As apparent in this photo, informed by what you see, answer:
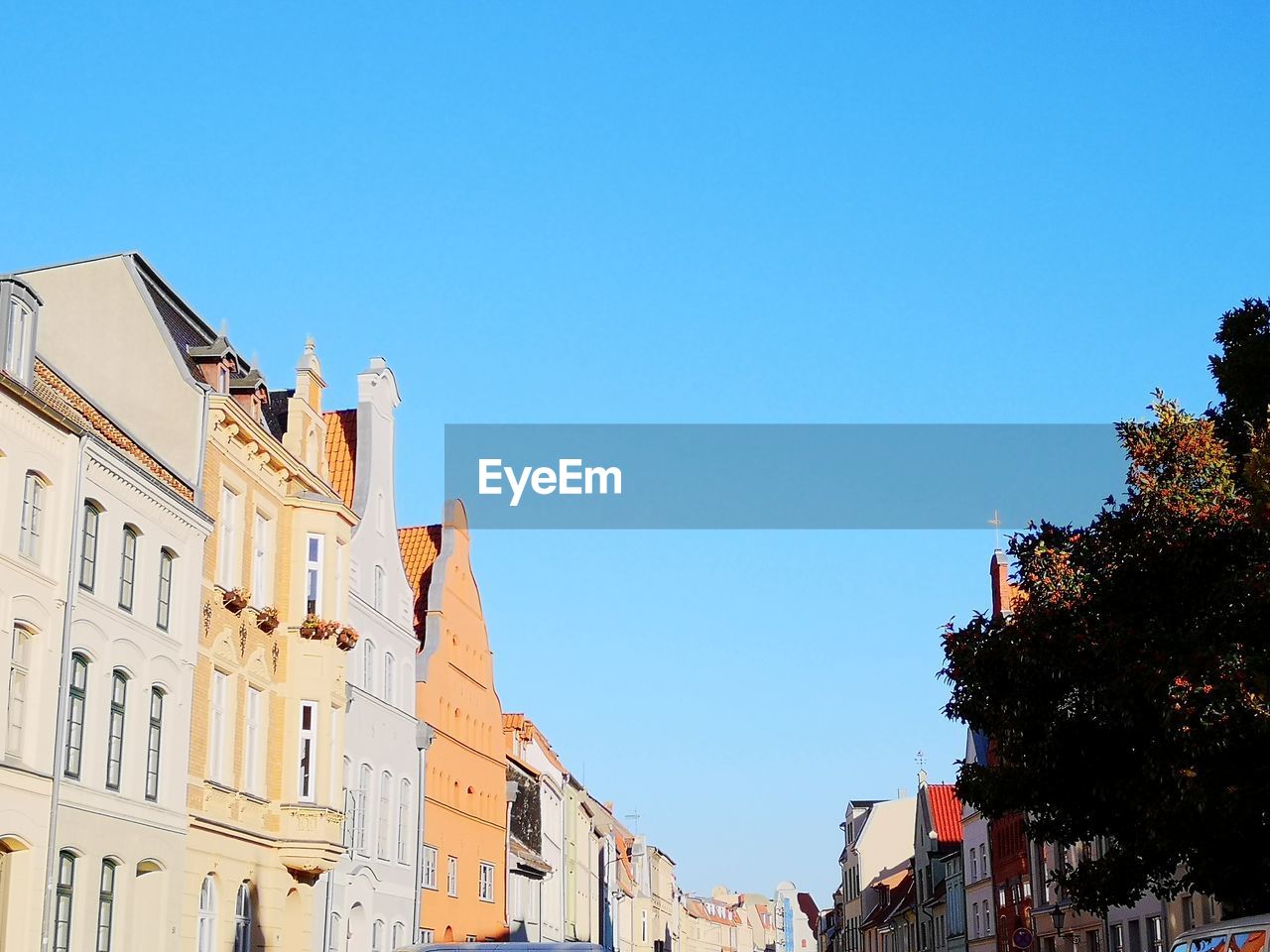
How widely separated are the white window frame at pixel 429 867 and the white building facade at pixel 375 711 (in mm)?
885

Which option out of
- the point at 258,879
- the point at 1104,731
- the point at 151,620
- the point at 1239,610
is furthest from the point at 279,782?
the point at 1239,610

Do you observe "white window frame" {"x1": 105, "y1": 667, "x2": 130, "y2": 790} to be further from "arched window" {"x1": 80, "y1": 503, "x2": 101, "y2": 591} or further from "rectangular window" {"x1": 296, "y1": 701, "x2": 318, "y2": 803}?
"rectangular window" {"x1": 296, "y1": 701, "x2": 318, "y2": 803}

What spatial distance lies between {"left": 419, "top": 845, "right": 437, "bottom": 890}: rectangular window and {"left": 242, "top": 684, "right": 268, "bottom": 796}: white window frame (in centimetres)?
1332

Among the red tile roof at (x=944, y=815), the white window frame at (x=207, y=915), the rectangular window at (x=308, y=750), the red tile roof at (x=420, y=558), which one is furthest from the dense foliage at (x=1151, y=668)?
the red tile roof at (x=944, y=815)

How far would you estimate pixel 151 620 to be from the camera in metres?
28.9

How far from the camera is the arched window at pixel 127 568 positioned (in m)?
27.9

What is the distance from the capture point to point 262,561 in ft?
115

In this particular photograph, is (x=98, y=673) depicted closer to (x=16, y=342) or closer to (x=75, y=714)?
(x=75, y=714)

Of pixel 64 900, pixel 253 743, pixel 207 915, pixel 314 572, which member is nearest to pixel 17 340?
pixel 64 900

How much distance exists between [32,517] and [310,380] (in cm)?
1433

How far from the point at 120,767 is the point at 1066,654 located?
15995mm

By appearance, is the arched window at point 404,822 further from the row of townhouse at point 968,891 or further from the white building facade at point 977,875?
the white building facade at point 977,875

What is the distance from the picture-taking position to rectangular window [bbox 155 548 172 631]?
29484 mm

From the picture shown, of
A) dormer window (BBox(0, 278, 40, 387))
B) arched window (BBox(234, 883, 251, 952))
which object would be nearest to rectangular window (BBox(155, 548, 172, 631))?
dormer window (BBox(0, 278, 40, 387))
